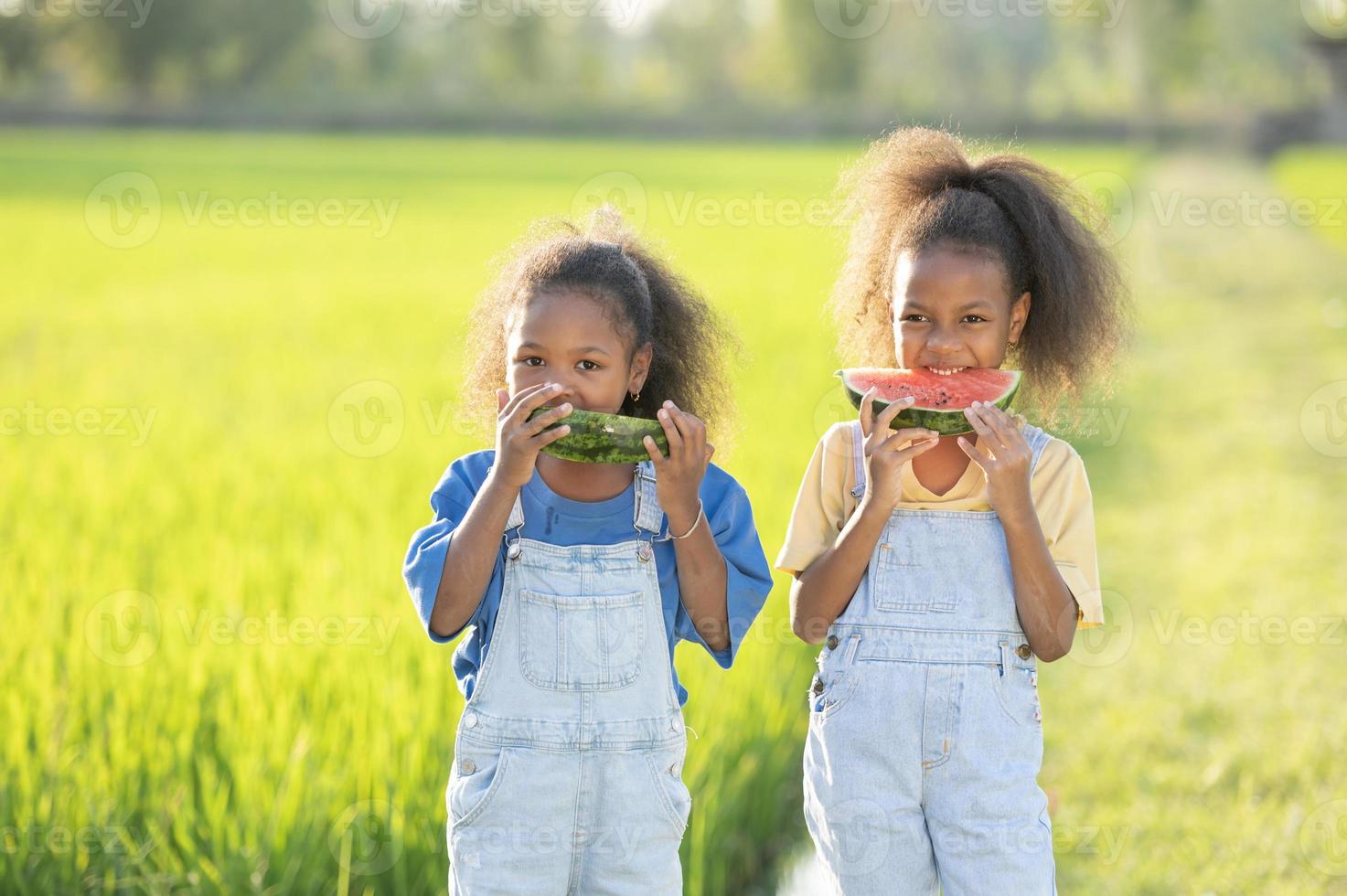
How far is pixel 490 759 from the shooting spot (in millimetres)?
2803

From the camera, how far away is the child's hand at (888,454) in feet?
9.48

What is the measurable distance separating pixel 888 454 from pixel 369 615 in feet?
10.0

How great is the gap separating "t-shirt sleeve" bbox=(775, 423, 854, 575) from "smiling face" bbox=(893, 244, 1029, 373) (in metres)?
0.24

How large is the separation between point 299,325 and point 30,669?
9.91m

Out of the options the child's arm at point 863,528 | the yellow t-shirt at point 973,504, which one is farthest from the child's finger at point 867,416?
the yellow t-shirt at point 973,504

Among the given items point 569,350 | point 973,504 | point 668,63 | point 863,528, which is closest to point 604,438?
point 569,350

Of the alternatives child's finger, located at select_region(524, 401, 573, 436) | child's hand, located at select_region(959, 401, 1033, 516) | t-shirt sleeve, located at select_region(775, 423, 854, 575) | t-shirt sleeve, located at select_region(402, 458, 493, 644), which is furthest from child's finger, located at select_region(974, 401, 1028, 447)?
t-shirt sleeve, located at select_region(402, 458, 493, 644)

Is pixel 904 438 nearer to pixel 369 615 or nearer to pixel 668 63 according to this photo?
pixel 369 615

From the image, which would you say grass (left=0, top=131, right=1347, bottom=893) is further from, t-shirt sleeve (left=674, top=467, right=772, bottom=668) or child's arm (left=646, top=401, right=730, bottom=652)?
child's arm (left=646, top=401, right=730, bottom=652)

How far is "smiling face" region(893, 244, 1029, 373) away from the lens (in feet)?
9.90

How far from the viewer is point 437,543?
2857 mm

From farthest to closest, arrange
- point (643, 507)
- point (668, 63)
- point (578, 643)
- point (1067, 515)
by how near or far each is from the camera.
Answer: point (668, 63) → point (1067, 515) → point (643, 507) → point (578, 643)

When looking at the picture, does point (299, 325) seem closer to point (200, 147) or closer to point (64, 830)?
point (64, 830)

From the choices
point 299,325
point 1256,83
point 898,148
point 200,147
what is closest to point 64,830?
Answer: point 898,148
